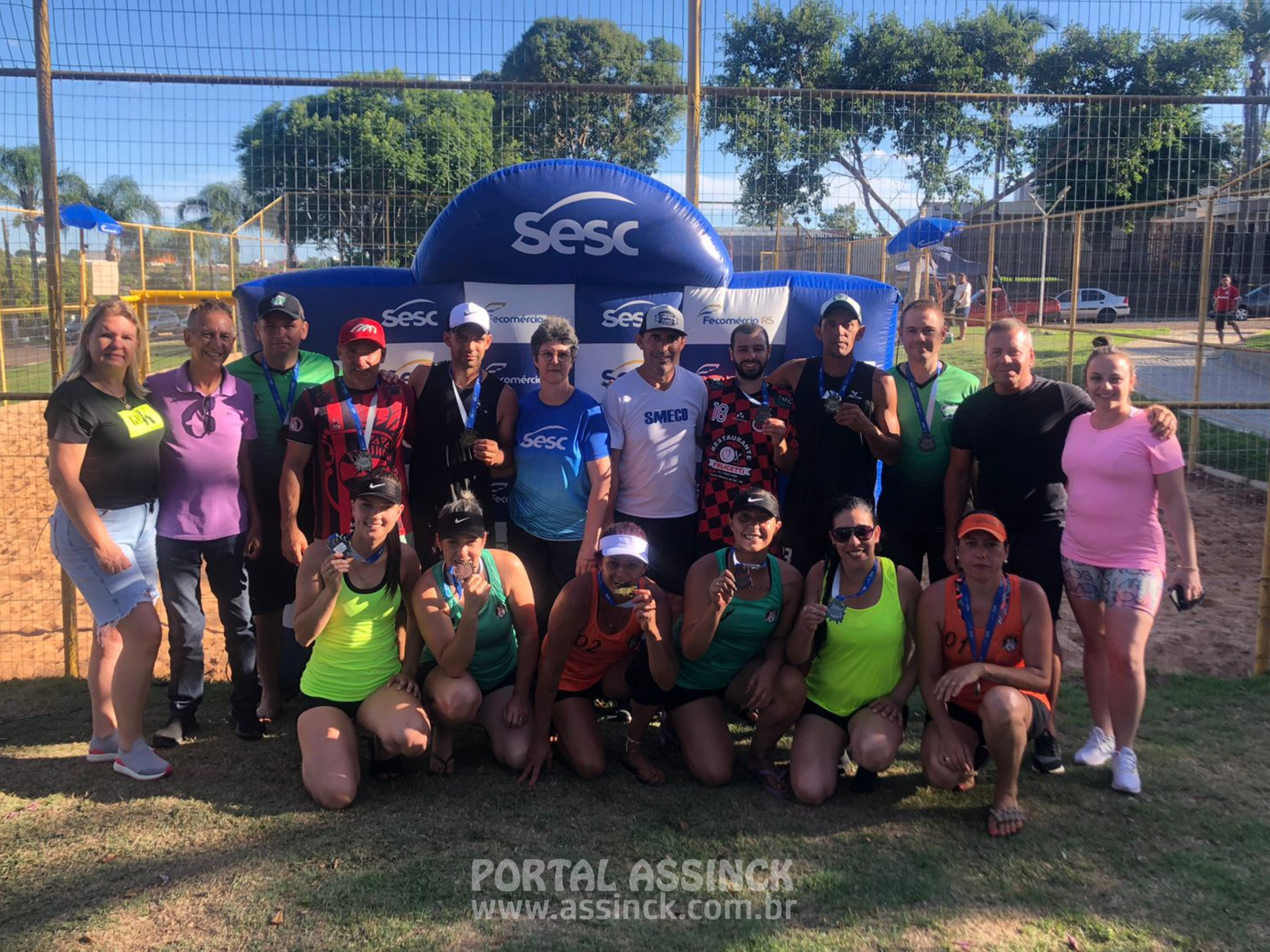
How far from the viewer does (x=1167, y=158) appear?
27.2 feet

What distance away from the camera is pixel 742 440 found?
451 cm

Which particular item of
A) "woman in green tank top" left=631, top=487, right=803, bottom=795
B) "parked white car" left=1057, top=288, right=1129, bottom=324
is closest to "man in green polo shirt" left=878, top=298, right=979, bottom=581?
"woman in green tank top" left=631, top=487, right=803, bottom=795

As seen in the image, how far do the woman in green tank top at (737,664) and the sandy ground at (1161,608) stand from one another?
2783mm

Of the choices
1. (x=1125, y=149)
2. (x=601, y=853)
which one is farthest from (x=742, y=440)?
(x=1125, y=149)

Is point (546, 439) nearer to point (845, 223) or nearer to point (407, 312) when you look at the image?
point (407, 312)

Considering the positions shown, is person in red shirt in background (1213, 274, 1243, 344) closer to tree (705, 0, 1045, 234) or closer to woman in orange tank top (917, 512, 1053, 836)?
tree (705, 0, 1045, 234)

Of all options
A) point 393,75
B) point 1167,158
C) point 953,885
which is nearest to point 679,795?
point 953,885

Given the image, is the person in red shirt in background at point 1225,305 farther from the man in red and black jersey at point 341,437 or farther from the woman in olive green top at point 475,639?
the man in red and black jersey at point 341,437

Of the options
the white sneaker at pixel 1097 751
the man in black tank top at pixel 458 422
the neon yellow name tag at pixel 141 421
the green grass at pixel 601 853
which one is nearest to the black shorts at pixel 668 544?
the man in black tank top at pixel 458 422

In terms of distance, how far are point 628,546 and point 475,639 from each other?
820mm

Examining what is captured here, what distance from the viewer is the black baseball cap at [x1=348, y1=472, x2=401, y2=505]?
3855 mm

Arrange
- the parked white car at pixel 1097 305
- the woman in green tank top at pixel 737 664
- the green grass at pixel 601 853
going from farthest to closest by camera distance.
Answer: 1. the parked white car at pixel 1097 305
2. the woman in green tank top at pixel 737 664
3. the green grass at pixel 601 853

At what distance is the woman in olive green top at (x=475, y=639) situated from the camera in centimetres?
399

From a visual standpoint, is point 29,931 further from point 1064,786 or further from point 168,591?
point 1064,786
